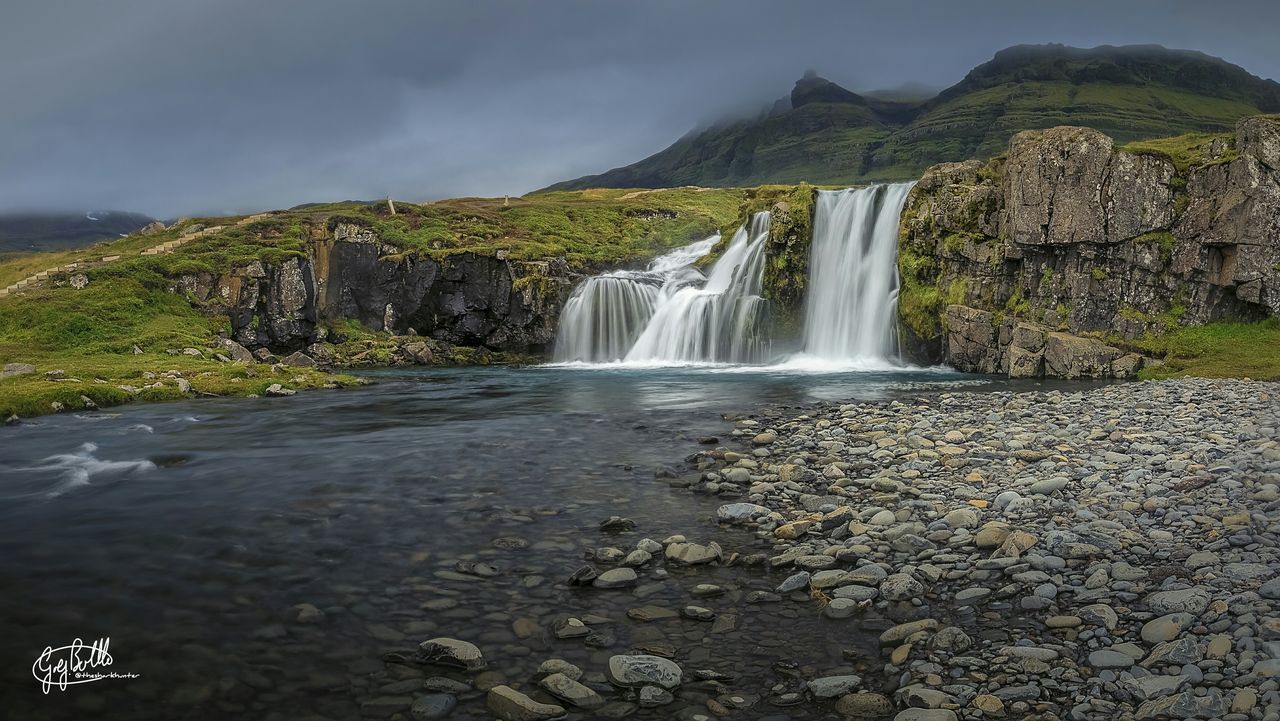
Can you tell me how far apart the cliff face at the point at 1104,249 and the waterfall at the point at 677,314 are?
49.4ft

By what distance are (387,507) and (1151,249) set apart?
1474 inches

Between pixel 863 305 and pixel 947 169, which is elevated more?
pixel 947 169

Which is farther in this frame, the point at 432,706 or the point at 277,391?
the point at 277,391

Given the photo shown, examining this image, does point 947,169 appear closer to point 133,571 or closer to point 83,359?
point 133,571

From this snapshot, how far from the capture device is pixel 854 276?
153ft

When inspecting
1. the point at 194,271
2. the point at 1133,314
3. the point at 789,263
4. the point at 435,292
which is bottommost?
the point at 1133,314

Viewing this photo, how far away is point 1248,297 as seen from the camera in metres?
32.9

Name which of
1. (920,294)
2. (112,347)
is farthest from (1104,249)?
(112,347)

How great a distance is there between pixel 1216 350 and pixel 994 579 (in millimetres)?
32069

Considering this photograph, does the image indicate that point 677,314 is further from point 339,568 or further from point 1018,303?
point 339,568

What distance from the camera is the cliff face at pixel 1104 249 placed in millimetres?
32750

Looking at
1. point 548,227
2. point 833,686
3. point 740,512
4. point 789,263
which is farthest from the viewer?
point 548,227

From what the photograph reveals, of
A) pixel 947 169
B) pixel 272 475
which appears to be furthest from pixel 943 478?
pixel 947 169

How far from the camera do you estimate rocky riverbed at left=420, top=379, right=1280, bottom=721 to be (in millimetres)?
5898
